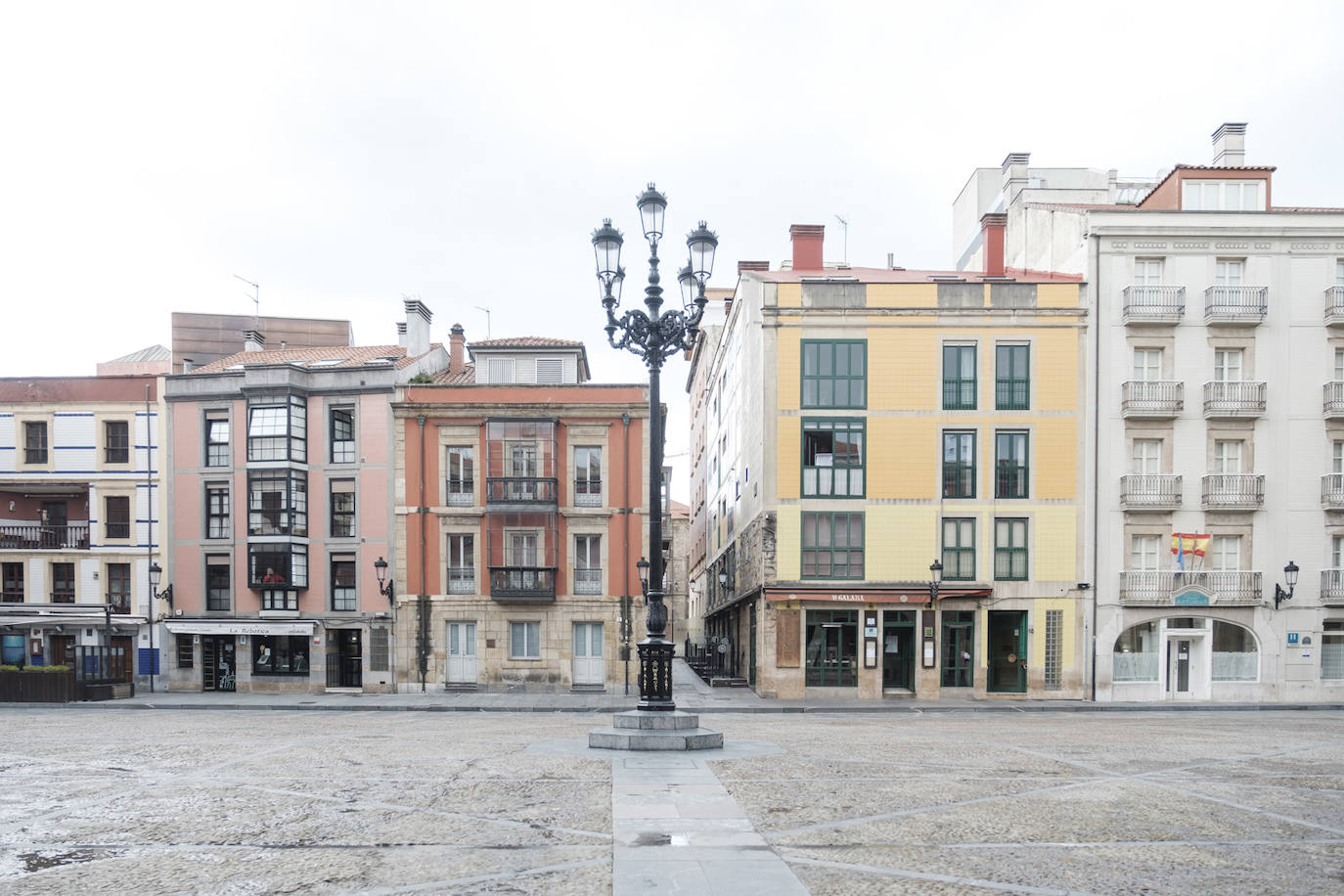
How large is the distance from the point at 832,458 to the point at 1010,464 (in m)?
5.63

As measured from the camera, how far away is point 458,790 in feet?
41.7

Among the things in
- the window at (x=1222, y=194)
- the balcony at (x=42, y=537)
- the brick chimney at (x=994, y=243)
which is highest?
the window at (x=1222, y=194)

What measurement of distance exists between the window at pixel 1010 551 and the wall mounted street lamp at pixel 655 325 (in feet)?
62.6

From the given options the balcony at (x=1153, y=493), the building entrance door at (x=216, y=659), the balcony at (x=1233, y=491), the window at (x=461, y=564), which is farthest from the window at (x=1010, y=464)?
the building entrance door at (x=216, y=659)

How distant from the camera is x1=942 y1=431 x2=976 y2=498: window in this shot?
109 feet

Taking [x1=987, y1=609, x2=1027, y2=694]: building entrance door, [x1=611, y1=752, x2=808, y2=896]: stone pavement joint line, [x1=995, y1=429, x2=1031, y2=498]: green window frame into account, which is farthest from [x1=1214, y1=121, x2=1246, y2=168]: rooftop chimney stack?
[x1=611, y1=752, x2=808, y2=896]: stone pavement joint line

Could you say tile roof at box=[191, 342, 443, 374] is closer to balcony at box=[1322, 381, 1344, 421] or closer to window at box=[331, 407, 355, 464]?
window at box=[331, 407, 355, 464]

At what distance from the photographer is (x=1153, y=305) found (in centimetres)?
3288

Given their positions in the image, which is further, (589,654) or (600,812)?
(589,654)

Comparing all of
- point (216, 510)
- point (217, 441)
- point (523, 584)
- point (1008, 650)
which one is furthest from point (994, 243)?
point (216, 510)

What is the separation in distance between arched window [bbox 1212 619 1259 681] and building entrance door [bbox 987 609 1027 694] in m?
5.94

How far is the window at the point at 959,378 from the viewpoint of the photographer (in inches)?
1307

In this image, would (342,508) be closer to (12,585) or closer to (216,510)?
(216,510)

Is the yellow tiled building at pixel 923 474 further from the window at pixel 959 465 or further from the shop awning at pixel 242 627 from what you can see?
the shop awning at pixel 242 627
